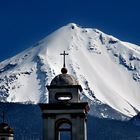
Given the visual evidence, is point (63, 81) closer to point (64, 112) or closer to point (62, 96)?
point (62, 96)

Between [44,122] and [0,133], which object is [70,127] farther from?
[0,133]

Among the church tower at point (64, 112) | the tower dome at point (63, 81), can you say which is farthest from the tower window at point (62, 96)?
the tower dome at point (63, 81)

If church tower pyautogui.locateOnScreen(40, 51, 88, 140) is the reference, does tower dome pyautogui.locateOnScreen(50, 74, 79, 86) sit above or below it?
above

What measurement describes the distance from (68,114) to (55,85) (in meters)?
1.68

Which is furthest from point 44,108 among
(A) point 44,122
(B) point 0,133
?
(B) point 0,133

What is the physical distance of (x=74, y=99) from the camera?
3994 centimetres

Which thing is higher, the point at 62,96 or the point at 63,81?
the point at 63,81

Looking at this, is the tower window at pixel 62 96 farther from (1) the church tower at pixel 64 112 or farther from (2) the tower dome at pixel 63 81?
(2) the tower dome at pixel 63 81

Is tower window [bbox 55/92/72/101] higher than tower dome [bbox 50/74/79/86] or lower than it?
lower

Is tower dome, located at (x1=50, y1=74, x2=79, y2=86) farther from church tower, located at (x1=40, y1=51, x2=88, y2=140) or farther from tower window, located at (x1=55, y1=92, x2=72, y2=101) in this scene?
tower window, located at (x1=55, y1=92, x2=72, y2=101)

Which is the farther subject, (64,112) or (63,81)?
(63,81)

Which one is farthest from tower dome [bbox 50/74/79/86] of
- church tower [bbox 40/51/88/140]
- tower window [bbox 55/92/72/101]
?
tower window [bbox 55/92/72/101]

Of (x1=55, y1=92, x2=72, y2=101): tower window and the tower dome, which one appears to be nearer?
(x1=55, y1=92, x2=72, y2=101): tower window

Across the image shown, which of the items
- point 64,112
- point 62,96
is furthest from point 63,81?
point 64,112
